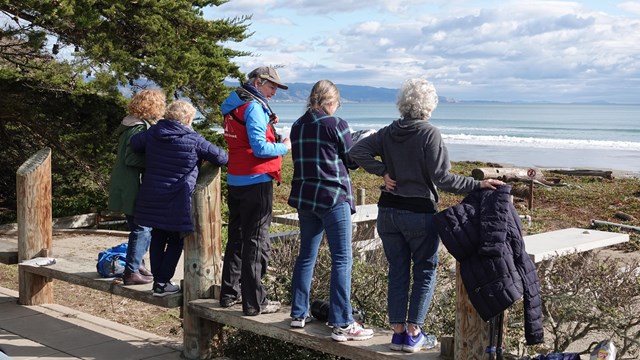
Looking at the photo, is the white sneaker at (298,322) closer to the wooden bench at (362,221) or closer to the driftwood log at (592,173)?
the wooden bench at (362,221)

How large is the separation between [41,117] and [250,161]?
7.76 metres

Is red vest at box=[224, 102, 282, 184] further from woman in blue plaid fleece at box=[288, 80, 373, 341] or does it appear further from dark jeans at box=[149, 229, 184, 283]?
dark jeans at box=[149, 229, 184, 283]

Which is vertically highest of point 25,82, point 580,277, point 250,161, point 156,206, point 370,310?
point 25,82

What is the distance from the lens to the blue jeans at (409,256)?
4.33m

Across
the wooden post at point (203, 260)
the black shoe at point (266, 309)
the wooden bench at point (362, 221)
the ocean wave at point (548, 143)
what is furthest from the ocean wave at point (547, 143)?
the black shoe at point (266, 309)

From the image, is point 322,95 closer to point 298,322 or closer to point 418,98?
point 418,98

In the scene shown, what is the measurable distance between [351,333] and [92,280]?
2.53 m

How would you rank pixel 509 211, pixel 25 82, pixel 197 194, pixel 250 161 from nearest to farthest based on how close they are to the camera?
pixel 509 211
pixel 250 161
pixel 197 194
pixel 25 82

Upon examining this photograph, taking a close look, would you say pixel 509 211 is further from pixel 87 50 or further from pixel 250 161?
pixel 87 50

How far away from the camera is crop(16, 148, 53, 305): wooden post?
6953mm

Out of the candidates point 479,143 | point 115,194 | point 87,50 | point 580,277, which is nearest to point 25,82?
point 87,50

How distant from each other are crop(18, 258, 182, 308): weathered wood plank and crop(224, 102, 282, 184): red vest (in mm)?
1150

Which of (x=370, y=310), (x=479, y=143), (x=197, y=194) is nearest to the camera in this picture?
(x=197, y=194)

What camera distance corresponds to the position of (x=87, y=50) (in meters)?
10.8
